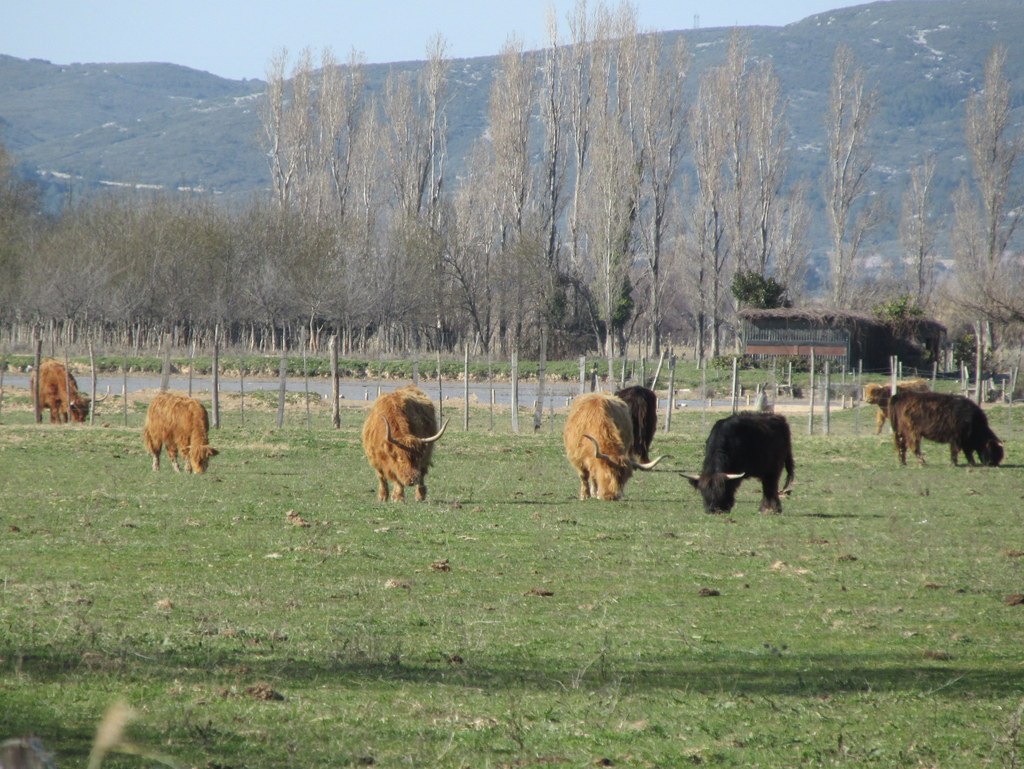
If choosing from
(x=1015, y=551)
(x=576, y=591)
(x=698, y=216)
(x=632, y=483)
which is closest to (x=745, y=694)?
(x=576, y=591)

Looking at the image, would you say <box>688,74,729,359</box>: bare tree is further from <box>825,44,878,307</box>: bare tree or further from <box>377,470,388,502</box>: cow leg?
<box>377,470,388,502</box>: cow leg

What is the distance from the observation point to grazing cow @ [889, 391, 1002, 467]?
25688mm

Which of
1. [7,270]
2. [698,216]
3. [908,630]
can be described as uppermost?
[698,216]

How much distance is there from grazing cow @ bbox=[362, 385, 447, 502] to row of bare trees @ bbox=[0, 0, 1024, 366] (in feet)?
151

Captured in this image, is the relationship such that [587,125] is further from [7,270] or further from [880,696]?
[880,696]

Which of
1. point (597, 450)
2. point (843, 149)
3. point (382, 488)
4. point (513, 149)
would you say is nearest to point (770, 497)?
point (597, 450)

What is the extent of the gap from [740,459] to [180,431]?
934 centimetres

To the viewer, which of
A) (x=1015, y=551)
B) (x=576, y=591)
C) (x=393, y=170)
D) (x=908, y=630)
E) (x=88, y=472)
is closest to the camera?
(x=908, y=630)

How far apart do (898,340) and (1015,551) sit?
5148cm

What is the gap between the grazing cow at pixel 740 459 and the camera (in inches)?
667

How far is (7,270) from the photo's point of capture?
66625mm

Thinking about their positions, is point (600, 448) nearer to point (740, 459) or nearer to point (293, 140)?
point (740, 459)

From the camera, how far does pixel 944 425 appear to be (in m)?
25.7

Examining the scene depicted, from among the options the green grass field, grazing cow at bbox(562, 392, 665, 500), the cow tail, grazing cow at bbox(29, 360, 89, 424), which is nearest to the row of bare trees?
grazing cow at bbox(29, 360, 89, 424)
